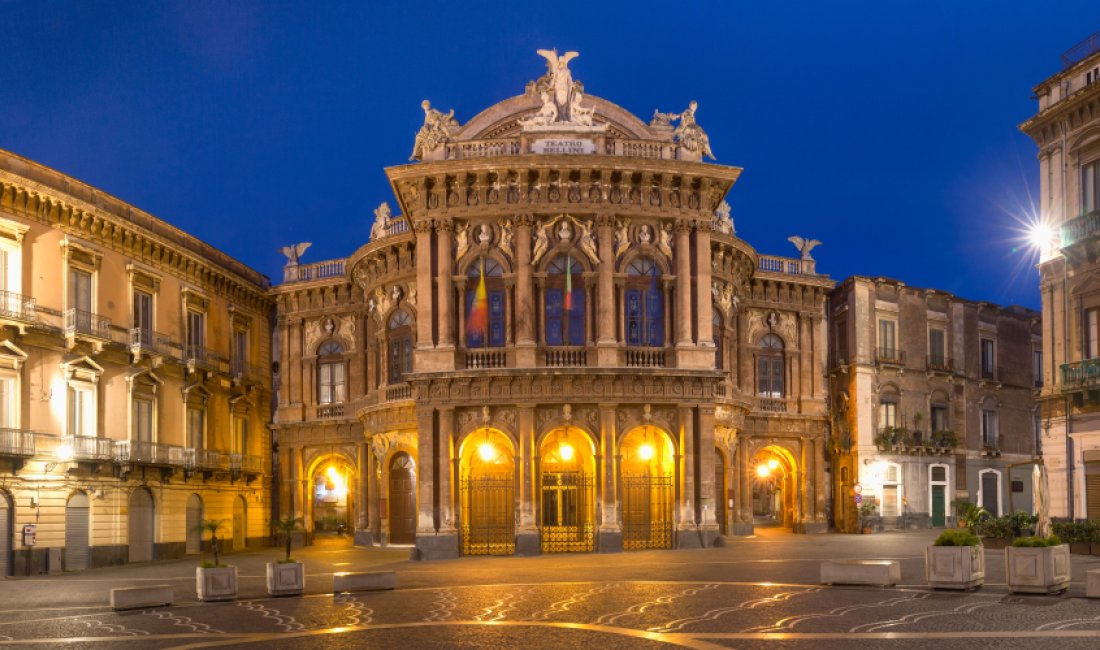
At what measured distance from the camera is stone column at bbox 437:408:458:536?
37.2 meters

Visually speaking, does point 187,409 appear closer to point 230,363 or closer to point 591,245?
point 230,363

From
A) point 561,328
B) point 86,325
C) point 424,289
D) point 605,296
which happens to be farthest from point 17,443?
point 605,296

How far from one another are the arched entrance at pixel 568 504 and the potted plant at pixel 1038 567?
643 inches

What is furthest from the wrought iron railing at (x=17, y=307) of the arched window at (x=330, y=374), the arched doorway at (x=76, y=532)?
the arched window at (x=330, y=374)

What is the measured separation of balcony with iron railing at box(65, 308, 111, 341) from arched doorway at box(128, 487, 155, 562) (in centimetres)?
587

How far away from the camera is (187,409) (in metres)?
44.4

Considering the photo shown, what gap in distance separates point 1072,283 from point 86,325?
30475 millimetres

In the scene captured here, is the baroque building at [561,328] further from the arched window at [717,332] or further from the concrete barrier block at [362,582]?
the concrete barrier block at [362,582]

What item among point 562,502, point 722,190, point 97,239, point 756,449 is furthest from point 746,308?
point 97,239

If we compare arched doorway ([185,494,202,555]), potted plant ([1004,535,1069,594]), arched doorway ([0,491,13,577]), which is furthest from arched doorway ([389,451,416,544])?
potted plant ([1004,535,1069,594])

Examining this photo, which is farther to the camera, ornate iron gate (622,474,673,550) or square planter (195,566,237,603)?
ornate iron gate (622,474,673,550)

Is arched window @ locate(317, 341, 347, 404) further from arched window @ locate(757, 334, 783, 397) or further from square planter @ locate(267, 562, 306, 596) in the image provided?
square planter @ locate(267, 562, 306, 596)

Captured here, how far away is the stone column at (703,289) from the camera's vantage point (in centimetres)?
3844

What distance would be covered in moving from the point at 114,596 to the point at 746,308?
106ft
